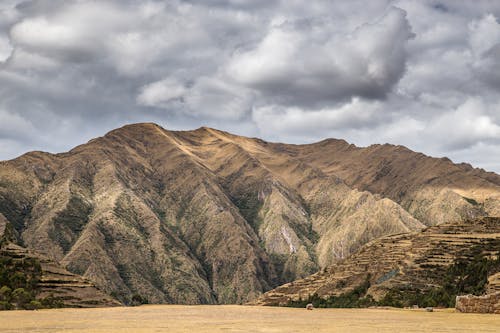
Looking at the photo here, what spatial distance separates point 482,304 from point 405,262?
95.1 m

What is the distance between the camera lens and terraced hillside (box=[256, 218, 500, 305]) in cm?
13125

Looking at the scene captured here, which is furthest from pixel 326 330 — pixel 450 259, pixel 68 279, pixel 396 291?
pixel 450 259

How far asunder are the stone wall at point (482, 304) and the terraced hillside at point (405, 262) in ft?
231

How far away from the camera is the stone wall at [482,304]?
48.1 m

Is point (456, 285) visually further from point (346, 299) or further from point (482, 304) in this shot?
point (482, 304)

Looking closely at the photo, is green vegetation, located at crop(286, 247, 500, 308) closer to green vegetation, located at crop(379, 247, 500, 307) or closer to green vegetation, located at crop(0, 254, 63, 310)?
green vegetation, located at crop(379, 247, 500, 307)

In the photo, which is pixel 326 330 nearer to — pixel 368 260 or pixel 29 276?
pixel 29 276

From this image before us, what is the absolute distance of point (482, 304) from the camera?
4891 centimetres

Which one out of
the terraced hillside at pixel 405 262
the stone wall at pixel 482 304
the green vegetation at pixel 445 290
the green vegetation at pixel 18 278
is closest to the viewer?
the stone wall at pixel 482 304

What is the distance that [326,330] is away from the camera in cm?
3192

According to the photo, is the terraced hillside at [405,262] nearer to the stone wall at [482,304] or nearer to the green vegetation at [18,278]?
the green vegetation at [18,278]

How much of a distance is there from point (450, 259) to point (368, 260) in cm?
2386

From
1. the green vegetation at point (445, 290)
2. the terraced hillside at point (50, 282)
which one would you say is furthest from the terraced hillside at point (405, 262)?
the terraced hillside at point (50, 282)

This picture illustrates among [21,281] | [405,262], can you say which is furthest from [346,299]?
[21,281]
